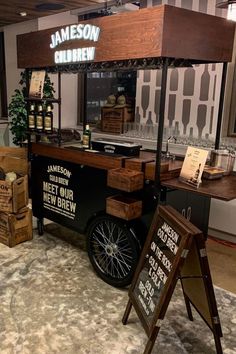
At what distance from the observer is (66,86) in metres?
5.59

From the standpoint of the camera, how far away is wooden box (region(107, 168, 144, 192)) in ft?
8.43

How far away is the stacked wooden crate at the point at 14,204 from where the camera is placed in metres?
3.51

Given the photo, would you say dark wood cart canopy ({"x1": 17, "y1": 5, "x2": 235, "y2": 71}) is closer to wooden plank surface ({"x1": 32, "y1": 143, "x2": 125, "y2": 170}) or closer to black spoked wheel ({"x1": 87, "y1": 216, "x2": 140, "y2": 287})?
wooden plank surface ({"x1": 32, "y1": 143, "x2": 125, "y2": 170})

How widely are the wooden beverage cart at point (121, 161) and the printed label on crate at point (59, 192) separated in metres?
0.01

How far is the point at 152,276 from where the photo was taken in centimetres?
213

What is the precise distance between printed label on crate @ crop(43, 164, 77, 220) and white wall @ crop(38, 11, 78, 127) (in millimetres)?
2181

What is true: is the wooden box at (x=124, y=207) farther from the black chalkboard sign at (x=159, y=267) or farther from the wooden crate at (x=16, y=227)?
the wooden crate at (x=16, y=227)

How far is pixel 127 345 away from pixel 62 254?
4.66ft

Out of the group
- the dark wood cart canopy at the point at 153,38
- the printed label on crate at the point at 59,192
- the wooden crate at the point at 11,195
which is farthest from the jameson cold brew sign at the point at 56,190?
the dark wood cart canopy at the point at 153,38

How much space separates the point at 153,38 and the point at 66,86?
3552 mm

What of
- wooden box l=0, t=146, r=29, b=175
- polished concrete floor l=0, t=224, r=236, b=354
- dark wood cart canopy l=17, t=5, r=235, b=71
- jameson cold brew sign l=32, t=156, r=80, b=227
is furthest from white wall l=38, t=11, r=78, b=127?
polished concrete floor l=0, t=224, r=236, b=354

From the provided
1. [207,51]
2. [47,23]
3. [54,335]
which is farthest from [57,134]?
[47,23]

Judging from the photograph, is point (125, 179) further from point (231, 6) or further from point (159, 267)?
point (231, 6)

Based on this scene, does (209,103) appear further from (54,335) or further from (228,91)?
(54,335)
